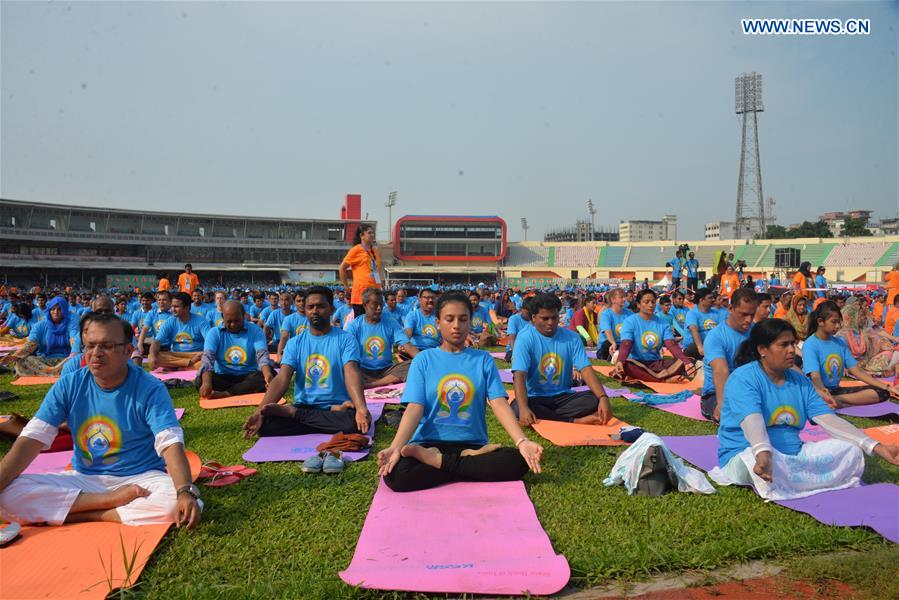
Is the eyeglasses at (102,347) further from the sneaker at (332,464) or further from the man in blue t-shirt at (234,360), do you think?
the man in blue t-shirt at (234,360)

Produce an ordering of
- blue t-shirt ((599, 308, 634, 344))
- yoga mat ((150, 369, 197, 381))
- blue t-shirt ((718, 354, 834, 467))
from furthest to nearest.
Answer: blue t-shirt ((599, 308, 634, 344)) → yoga mat ((150, 369, 197, 381)) → blue t-shirt ((718, 354, 834, 467))

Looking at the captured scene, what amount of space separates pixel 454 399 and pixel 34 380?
795 centimetres

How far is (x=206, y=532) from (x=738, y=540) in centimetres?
299

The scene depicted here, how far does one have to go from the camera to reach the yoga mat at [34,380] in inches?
346

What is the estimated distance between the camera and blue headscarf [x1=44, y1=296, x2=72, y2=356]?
9.59 meters

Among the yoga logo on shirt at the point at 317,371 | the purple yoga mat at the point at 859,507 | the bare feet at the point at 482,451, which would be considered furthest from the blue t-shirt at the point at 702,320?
the bare feet at the point at 482,451

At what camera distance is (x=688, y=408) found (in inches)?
269

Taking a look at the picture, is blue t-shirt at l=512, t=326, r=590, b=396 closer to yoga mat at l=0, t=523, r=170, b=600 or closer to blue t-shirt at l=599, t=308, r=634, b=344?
yoga mat at l=0, t=523, r=170, b=600

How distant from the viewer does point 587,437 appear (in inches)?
213

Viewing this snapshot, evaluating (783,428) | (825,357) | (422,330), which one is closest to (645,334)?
(825,357)

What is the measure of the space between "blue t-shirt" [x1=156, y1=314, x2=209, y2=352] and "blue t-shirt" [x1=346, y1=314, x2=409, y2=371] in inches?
105

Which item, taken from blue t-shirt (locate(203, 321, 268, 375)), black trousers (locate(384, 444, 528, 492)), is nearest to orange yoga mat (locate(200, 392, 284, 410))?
blue t-shirt (locate(203, 321, 268, 375))

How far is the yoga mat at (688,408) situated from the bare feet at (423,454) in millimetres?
3614

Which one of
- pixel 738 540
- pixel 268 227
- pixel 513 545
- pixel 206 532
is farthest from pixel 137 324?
pixel 268 227
